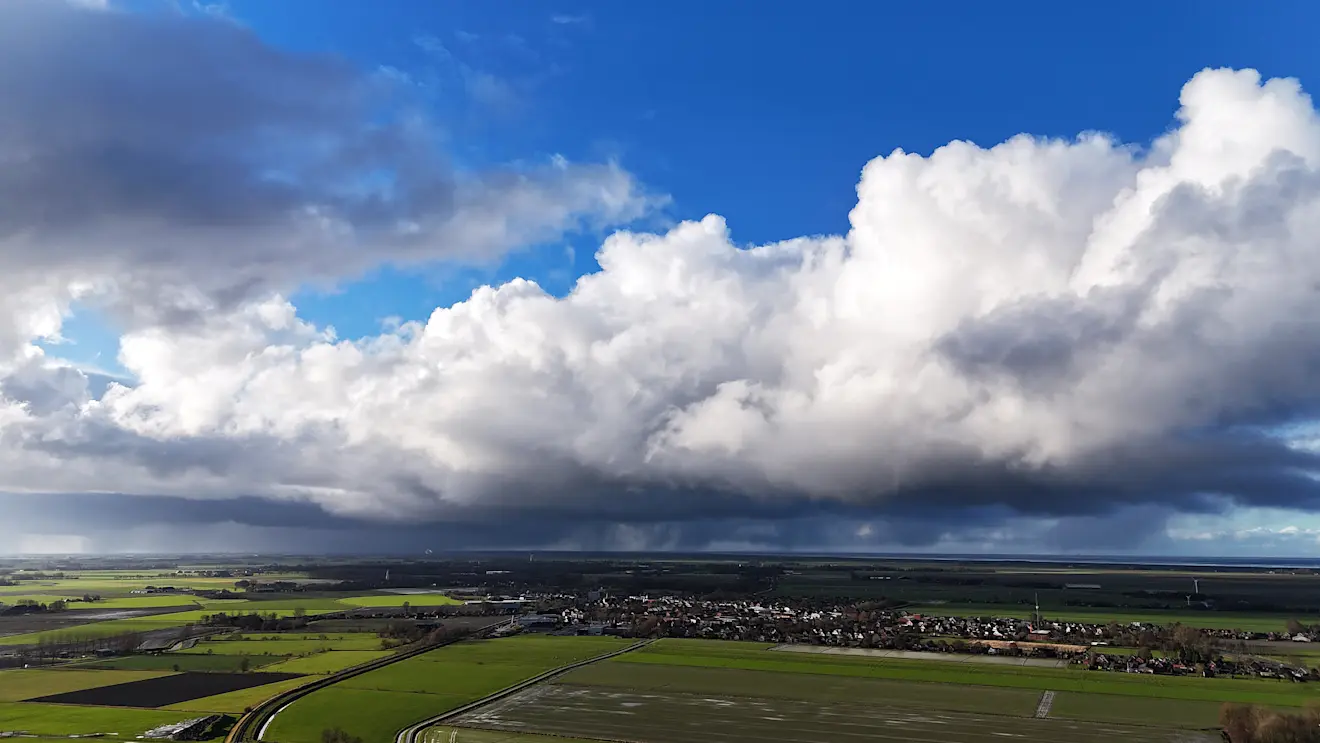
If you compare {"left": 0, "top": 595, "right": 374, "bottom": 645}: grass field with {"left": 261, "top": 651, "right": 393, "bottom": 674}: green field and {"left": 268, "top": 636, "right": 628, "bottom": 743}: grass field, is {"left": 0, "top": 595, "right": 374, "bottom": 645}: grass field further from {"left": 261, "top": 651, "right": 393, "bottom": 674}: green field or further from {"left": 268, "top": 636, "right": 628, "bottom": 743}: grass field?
{"left": 268, "top": 636, "right": 628, "bottom": 743}: grass field

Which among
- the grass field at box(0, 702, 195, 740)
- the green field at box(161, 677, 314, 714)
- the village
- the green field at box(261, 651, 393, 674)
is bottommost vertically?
the village

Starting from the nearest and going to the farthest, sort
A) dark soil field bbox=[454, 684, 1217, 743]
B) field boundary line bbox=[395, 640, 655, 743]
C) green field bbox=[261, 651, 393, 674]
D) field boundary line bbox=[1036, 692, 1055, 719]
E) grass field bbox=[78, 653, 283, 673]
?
dark soil field bbox=[454, 684, 1217, 743] → field boundary line bbox=[395, 640, 655, 743] → field boundary line bbox=[1036, 692, 1055, 719] → green field bbox=[261, 651, 393, 674] → grass field bbox=[78, 653, 283, 673]

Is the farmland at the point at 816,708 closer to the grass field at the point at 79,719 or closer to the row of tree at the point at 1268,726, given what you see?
the row of tree at the point at 1268,726

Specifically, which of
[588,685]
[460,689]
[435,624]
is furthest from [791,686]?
[435,624]

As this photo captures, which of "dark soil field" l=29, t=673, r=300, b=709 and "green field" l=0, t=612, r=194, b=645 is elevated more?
"dark soil field" l=29, t=673, r=300, b=709

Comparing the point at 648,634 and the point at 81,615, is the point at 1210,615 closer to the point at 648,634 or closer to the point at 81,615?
the point at 648,634

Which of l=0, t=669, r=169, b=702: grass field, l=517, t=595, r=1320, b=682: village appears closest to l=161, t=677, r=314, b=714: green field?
l=0, t=669, r=169, b=702: grass field
